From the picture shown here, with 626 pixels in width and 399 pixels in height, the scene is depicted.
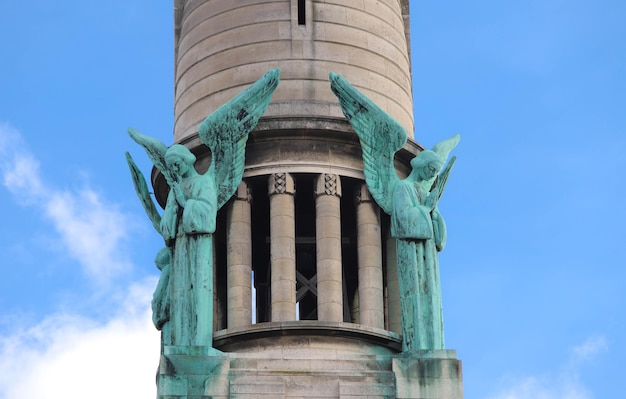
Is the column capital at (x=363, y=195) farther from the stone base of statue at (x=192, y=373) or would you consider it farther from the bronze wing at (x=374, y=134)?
the stone base of statue at (x=192, y=373)

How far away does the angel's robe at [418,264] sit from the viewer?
1861 inches

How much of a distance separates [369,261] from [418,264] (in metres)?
1.46

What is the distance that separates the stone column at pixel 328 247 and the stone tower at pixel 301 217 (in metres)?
0.03

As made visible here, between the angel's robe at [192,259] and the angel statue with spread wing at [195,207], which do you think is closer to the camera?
the angel's robe at [192,259]

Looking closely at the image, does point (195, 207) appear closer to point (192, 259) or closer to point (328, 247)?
point (192, 259)

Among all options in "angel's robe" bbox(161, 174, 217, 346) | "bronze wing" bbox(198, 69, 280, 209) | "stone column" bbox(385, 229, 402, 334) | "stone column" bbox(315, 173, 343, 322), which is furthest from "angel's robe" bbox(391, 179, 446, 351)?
"angel's robe" bbox(161, 174, 217, 346)

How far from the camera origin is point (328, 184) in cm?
4941

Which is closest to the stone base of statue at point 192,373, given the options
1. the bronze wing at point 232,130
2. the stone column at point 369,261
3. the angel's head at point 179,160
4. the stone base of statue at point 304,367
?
the stone base of statue at point 304,367

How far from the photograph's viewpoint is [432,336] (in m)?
47.2

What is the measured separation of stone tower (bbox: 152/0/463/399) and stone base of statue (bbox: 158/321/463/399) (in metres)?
0.03

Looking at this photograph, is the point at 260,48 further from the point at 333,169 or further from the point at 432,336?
the point at 432,336

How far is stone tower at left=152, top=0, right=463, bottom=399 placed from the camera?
151 feet

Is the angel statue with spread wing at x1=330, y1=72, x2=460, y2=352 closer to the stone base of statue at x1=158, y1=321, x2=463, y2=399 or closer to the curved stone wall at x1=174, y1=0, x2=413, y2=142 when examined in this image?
the stone base of statue at x1=158, y1=321, x2=463, y2=399

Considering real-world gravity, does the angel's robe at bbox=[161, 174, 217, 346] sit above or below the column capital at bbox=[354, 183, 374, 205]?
below
